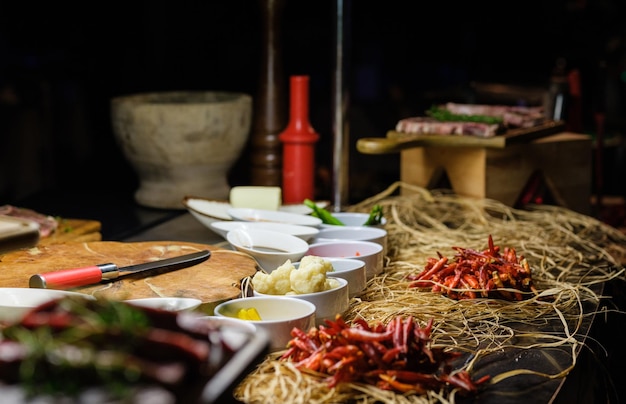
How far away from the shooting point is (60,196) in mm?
3223

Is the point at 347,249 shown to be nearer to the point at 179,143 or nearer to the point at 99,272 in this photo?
the point at 99,272

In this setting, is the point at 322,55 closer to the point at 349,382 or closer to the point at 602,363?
the point at 602,363

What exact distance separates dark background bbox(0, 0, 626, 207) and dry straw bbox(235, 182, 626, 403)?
3.50 ft

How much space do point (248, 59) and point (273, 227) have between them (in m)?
3.05

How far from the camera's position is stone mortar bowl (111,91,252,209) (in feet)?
9.35

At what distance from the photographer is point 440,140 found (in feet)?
9.14

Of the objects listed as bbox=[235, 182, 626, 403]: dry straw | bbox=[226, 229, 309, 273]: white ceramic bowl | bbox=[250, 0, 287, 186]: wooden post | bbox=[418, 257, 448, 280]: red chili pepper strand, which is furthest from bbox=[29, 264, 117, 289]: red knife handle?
bbox=[250, 0, 287, 186]: wooden post

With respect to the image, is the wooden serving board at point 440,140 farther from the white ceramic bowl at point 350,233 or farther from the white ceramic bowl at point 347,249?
the white ceramic bowl at point 347,249

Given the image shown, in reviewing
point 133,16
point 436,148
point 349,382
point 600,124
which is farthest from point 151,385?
point 133,16

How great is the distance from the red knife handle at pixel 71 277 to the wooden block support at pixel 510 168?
59.2 inches

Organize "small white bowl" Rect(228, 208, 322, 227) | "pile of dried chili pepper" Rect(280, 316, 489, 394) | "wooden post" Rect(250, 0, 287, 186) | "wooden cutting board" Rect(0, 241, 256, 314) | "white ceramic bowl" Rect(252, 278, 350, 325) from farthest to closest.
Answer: "wooden post" Rect(250, 0, 287, 186) < "small white bowl" Rect(228, 208, 322, 227) < "wooden cutting board" Rect(0, 241, 256, 314) < "white ceramic bowl" Rect(252, 278, 350, 325) < "pile of dried chili pepper" Rect(280, 316, 489, 394)

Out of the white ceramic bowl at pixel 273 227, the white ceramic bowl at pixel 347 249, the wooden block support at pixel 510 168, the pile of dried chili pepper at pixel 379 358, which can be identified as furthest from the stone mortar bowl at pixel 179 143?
the pile of dried chili pepper at pixel 379 358

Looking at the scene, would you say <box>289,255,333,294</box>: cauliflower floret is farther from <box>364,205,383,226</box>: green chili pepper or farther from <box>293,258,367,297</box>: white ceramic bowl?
<box>364,205,383,226</box>: green chili pepper

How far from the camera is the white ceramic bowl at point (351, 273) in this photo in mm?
1695
